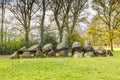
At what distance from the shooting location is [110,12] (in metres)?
39.2

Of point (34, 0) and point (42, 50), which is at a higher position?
point (34, 0)

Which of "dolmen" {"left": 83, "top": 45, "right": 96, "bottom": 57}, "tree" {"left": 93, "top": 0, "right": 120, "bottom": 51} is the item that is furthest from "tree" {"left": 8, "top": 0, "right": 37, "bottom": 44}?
"dolmen" {"left": 83, "top": 45, "right": 96, "bottom": 57}

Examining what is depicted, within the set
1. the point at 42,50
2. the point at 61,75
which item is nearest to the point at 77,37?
the point at 42,50

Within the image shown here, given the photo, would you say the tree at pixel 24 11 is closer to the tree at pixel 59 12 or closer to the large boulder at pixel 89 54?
the tree at pixel 59 12

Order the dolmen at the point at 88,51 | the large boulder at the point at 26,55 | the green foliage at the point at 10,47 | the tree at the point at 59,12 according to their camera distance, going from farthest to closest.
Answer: the tree at the point at 59,12 < the green foliage at the point at 10,47 < the dolmen at the point at 88,51 < the large boulder at the point at 26,55

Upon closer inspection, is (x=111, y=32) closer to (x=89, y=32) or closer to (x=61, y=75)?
(x=89, y=32)

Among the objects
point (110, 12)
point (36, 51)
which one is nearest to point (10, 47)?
point (36, 51)

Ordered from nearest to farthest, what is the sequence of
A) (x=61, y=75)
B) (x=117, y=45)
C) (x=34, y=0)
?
(x=61, y=75) → (x=34, y=0) → (x=117, y=45)

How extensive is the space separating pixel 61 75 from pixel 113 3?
29436mm

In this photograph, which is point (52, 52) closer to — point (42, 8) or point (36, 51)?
point (36, 51)

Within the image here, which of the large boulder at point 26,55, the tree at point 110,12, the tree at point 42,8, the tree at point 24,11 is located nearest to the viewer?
the large boulder at point 26,55

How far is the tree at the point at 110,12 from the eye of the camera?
39.2 meters

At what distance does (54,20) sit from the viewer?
3975 centimetres

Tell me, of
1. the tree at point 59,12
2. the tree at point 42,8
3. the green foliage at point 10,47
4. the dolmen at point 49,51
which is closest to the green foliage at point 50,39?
the tree at point 42,8
